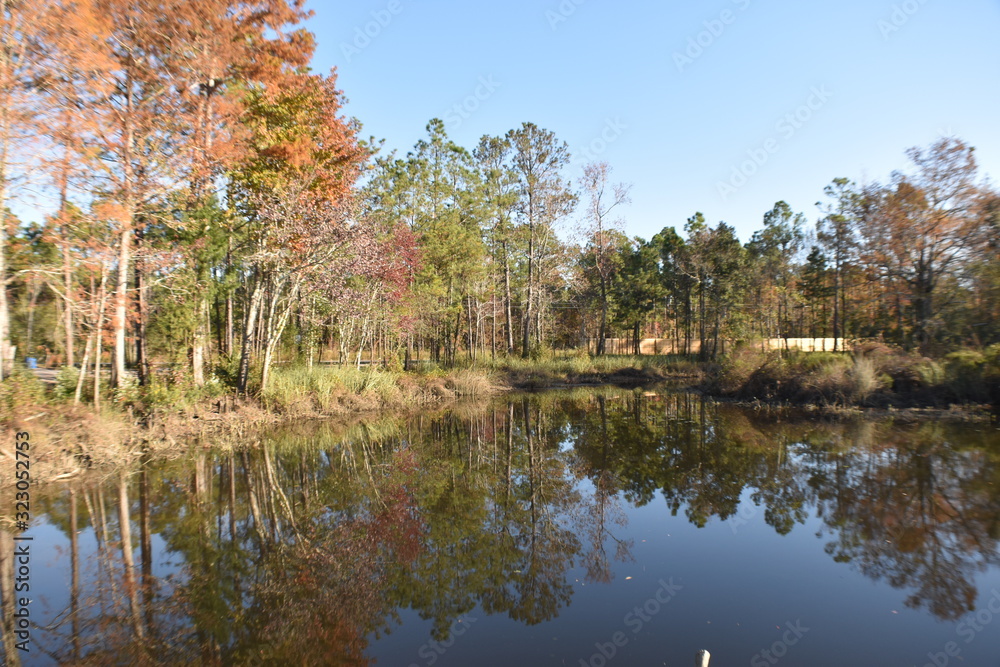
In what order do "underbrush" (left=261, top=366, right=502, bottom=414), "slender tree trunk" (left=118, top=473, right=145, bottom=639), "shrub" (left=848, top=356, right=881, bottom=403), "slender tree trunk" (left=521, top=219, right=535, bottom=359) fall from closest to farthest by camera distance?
"slender tree trunk" (left=118, top=473, right=145, bottom=639) → "underbrush" (left=261, top=366, right=502, bottom=414) → "shrub" (left=848, top=356, right=881, bottom=403) → "slender tree trunk" (left=521, top=219, right=535, bottom=359)

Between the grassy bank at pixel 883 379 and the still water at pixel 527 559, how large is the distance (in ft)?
17.3

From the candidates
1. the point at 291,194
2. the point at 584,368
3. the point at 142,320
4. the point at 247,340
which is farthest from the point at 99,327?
the point at 584,368

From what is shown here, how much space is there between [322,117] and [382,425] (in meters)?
9.92

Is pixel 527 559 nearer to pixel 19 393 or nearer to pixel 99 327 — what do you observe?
pixel 19 393

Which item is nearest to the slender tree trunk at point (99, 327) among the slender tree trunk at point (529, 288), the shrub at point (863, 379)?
the slender tree trunk at point (529, 288)

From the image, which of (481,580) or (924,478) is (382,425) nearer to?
(481,580)

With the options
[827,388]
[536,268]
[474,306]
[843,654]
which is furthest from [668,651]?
[536,268]

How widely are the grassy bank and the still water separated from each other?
17.3ft

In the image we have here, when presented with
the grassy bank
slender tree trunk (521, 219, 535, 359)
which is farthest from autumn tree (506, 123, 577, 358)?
the grassy bank

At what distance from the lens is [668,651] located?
414 centimetres

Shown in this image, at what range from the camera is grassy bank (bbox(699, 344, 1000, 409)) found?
15.0 m

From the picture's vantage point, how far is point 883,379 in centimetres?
1605

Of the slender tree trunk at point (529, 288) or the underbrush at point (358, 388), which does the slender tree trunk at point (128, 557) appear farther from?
the slender tree trunk at point (529, 288)

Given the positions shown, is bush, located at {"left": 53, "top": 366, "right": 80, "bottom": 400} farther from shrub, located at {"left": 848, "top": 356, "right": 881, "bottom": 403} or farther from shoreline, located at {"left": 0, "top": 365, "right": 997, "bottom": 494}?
shrub, located at {"left": 848, "top": 356, "right": 881, "bottom": 403}
